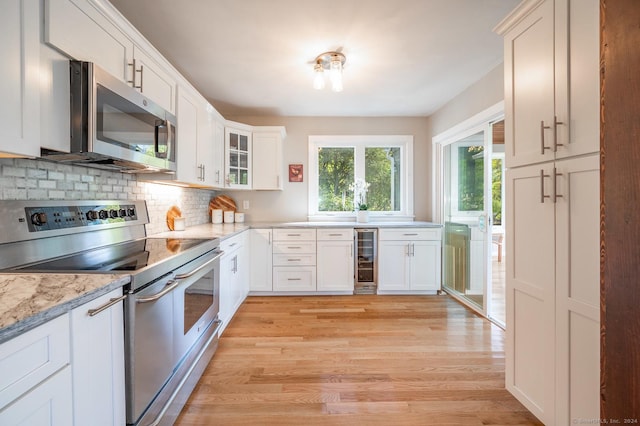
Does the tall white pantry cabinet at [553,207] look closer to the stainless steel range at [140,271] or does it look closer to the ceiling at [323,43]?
the ceiling at [323,43]

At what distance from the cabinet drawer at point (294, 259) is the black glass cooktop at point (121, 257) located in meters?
1.48

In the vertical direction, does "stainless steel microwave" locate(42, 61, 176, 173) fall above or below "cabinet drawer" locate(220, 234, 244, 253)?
above

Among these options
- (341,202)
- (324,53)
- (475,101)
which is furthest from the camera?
(341,202)

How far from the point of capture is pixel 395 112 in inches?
146

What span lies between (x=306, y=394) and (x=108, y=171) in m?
1.90

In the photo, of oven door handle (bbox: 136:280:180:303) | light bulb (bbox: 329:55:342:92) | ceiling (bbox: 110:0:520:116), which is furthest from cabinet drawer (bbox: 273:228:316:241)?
oven door handle (bbox: 136:280:180:303)

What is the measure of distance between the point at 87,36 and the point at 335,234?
267 cm

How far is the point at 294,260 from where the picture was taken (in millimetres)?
3344

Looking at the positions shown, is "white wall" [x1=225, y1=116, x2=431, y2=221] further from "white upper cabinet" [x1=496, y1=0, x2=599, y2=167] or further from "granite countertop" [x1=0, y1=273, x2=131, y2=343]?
"granite countertop" [x1=0, y1=273, x2=131, y2=343]

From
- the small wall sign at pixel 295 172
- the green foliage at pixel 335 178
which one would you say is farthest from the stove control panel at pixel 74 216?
the green foliage at pixel 335 178

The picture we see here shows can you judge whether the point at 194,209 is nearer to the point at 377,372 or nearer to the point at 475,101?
the point at 377,372

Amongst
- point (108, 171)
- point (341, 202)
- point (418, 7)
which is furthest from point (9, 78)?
point (341, 202)

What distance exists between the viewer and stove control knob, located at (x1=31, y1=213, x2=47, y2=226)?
4.14 feet

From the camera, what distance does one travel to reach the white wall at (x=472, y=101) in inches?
99.0
